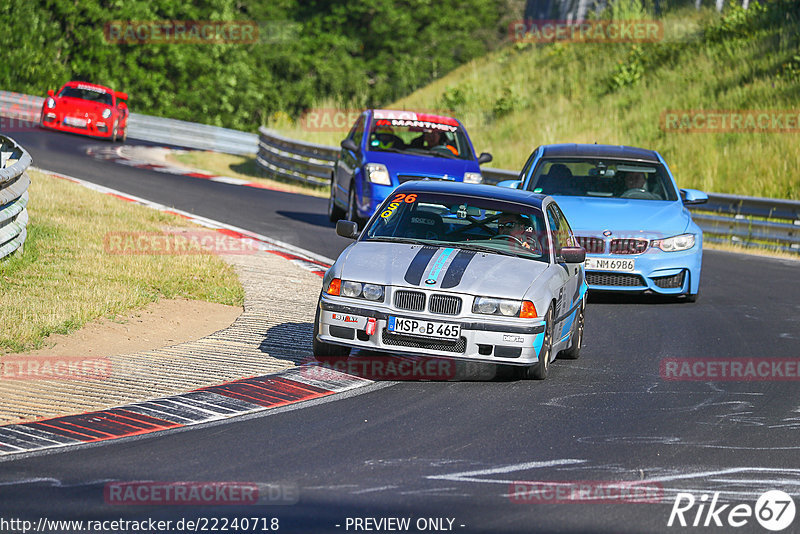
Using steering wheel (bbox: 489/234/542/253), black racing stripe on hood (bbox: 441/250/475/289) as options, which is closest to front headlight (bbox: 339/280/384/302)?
black racing stripe on hood (bbox: 441/250/475/289)

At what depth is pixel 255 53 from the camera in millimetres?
60094

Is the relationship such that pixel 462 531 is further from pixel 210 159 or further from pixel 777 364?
pixel 210 159

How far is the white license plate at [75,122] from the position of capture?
34.0 meters

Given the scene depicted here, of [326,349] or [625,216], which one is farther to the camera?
[625,216]

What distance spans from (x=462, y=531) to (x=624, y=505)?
99 cm

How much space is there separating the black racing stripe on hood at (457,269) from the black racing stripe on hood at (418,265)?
180mm

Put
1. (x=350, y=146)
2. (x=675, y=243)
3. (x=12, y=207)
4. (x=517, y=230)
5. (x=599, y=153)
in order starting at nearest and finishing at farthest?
(x=517, y=230), (x=12, y=207), (x=675, y=243), (x=599, y=153), (x=350, y=146)

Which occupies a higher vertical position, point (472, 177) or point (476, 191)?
point (476, 191)

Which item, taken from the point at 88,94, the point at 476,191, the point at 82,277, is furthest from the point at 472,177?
the point at 88,94

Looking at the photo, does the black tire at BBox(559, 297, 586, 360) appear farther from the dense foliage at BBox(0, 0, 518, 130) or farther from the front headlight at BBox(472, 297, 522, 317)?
the dense foliage at BBox(0, 0, 518, 130)

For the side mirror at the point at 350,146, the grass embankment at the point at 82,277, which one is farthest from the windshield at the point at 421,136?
the grass embankment at the point at 82,277

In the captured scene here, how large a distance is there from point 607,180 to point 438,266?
600 centimetres

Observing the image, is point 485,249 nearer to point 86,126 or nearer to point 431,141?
point 431,141

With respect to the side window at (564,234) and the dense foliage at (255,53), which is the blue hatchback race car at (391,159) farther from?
the dense foliage at (255,53)
